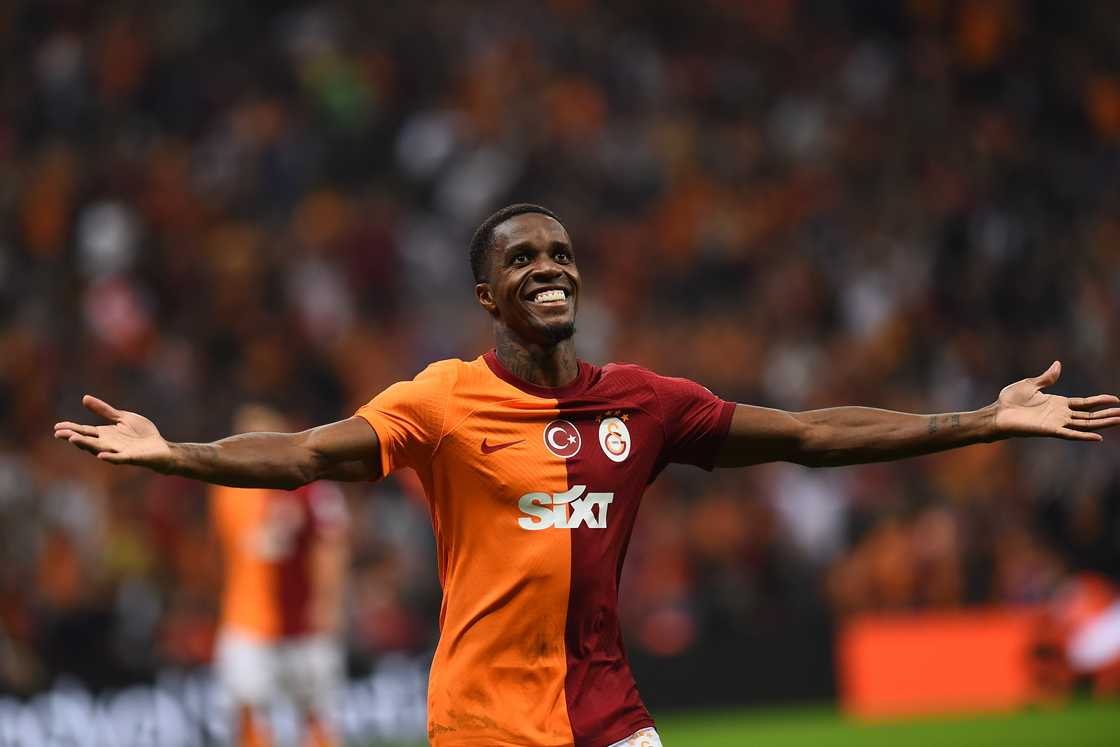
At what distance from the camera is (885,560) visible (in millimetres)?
14492

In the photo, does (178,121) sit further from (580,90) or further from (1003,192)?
(1003,192)

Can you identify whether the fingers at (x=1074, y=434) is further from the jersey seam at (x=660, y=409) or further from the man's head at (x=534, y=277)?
the man's head at (x=534, y=277)

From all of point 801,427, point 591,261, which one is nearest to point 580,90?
point 591,261

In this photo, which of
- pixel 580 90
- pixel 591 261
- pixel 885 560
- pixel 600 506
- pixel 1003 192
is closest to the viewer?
pixel 600 506

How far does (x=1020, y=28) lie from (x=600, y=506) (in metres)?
14.6

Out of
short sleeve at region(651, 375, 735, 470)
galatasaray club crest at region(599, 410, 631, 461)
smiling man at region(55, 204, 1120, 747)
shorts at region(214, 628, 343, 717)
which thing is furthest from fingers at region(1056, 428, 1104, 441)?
shorts at region(214, 628, 343, 717)

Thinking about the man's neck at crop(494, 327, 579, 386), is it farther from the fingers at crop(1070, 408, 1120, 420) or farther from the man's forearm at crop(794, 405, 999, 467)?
the fingers at crop(1070, 408, 1120, 420)

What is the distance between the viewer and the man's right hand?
14.8 feet

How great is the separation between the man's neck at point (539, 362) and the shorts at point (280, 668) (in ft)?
20.1

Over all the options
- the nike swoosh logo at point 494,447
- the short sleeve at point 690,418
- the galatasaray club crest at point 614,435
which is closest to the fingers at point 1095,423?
the short sleeve at point 690,418

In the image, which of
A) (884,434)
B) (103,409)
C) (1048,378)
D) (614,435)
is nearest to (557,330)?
(614,435)

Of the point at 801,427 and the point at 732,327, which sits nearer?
the point at 801,427

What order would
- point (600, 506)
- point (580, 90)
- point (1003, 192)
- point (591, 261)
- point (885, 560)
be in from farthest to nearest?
point (580, 90) < point (591, 261) < point (1003, 192) < point (885, 560) < point (600, 506)

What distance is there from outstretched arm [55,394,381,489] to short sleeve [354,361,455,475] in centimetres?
4
